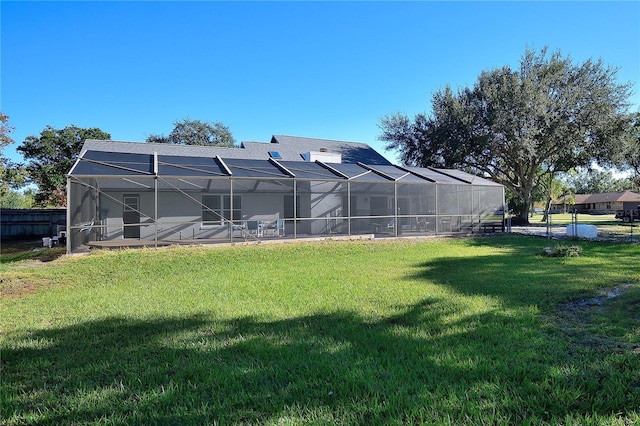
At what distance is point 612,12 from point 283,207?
1321 centimetres

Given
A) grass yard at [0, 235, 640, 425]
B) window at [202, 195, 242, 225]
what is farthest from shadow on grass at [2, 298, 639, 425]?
window at [202, 195, 242, 225]

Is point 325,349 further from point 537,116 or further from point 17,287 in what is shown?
point 537,116

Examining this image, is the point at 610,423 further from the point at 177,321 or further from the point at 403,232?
the point at 403,232

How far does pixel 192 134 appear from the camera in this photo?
37.9 meters

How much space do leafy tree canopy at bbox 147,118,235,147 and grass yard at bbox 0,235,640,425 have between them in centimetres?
3221

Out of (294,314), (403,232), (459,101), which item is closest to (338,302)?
(294,314)

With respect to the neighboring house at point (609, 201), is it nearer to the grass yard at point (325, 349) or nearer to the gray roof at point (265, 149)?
the gray roof at point (265, 149)

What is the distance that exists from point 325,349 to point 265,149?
17997 millimetres

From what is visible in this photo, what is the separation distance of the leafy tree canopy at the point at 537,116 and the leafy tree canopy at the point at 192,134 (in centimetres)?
2443

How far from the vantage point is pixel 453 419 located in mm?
2297

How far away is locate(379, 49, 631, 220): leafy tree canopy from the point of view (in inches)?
916

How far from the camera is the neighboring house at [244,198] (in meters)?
11.8

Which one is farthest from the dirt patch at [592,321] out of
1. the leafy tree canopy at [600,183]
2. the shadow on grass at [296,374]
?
the leafy tree canopy at [600,183]

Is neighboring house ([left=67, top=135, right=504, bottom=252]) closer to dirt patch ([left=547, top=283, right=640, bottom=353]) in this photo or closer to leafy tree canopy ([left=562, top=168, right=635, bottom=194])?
dirt patch ([left=547, top=283, right=640, bottom=353])
